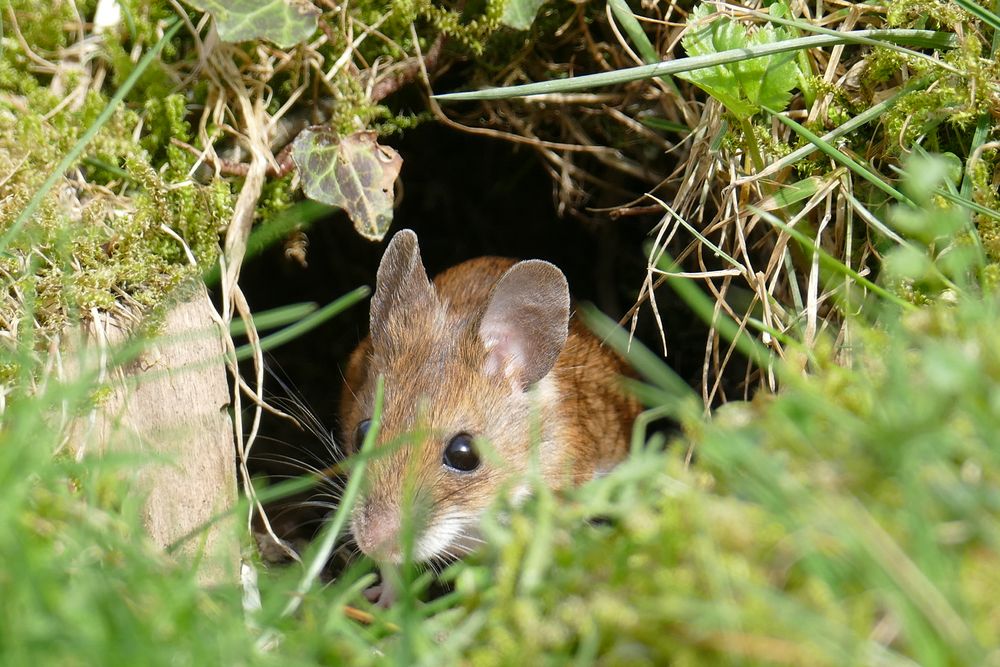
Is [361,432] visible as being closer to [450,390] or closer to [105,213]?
[450,390]

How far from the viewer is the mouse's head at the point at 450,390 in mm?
3799

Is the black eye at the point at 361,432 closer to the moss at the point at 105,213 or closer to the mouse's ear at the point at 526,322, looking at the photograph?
the mouse's ear at the point at 526,322

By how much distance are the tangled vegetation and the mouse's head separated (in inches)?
14.7

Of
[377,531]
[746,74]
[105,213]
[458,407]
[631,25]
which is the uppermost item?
[631,25]

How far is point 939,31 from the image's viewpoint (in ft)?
11.4

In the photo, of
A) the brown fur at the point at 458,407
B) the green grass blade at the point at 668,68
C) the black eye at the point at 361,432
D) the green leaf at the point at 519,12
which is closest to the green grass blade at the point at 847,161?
the green grass blade at the point at 668,68

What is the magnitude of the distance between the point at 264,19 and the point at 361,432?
1686mm

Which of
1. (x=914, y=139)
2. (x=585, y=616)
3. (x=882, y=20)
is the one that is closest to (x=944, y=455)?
(x=585, y=616)

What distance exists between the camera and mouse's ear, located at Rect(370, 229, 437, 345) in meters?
4.19

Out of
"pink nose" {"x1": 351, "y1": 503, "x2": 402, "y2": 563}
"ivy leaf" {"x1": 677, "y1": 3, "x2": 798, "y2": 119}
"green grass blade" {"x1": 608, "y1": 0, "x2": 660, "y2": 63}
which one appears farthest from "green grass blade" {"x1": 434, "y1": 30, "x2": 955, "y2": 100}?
"pink nose" {"x1": 351, "y1": 503, "x2": 402, "y2": 563}

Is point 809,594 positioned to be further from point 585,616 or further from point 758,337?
point 758,337

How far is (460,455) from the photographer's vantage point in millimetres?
4004

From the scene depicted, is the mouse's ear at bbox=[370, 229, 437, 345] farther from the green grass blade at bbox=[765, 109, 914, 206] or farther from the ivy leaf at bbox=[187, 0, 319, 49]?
the green grass blade at bbox=[765, 109, 914, 206]

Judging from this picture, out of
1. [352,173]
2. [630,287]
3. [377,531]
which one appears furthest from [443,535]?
[630,287]
